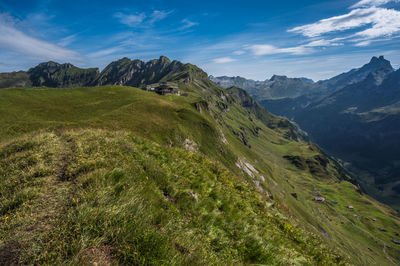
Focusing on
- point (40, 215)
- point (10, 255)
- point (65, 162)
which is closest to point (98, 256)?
point (10, 255)

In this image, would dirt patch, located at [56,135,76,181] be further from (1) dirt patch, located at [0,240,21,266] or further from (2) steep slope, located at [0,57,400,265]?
(1) dirt patch, located at [0,240,21,266]

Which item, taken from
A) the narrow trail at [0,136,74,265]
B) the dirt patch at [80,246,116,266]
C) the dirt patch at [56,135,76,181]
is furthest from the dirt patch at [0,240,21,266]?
the dirt patch at [56,135,76,181]

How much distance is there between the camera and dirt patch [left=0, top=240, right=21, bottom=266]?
4048 millimetres

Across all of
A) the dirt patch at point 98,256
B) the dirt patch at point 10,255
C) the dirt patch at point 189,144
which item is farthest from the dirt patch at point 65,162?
the dirt patch at point 189,144

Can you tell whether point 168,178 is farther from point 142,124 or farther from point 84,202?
point 142,124

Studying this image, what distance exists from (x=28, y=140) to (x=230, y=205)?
13.1m

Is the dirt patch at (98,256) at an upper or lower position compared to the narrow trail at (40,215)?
lower

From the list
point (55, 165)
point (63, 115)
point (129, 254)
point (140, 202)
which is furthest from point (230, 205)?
point (63, 115)

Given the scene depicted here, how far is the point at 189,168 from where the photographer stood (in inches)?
521

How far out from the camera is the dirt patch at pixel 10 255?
405 cm

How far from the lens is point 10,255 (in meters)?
4.11

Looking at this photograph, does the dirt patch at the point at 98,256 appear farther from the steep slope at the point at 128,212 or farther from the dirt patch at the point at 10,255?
the dirt patch at the point at 10,255

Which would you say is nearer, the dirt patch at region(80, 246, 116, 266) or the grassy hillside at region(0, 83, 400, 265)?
the dirt patch at region(80, 246, 116, 266)

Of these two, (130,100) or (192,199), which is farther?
(130,100)
